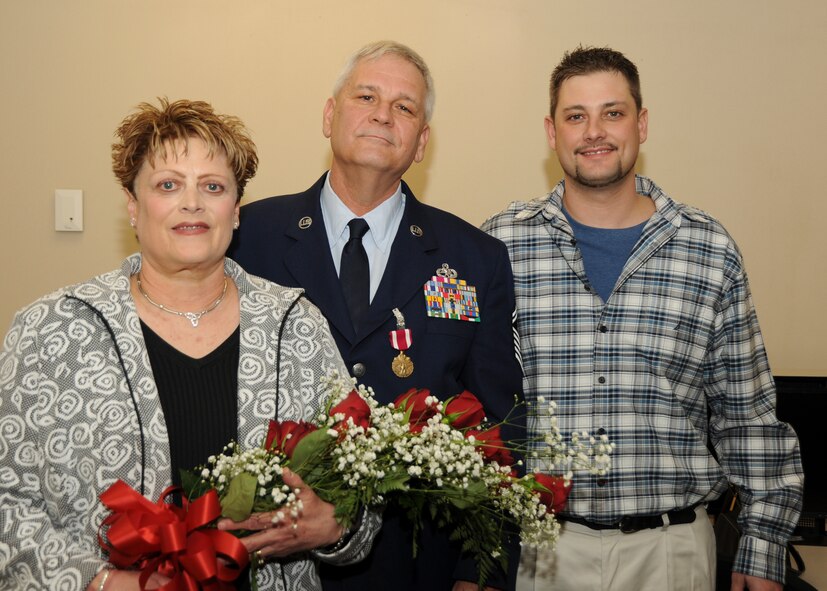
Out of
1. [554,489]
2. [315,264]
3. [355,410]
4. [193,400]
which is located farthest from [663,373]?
[193,400]

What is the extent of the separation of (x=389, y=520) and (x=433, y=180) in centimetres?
170

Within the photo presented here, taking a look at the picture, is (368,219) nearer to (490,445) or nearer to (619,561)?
(490,445)

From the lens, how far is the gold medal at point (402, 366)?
232cm

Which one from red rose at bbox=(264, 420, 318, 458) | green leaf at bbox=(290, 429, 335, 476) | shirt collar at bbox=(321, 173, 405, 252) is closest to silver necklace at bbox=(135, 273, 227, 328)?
red rose at bbox=(264, 420, 318, 458)

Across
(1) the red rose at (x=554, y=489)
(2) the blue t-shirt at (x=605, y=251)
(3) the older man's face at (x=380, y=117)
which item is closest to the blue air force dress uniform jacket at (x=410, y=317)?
(3) the older man's face at (x=380, y=117)

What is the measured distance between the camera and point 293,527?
172cm

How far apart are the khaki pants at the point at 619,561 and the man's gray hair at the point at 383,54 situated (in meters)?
1.40

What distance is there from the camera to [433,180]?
11.8ft

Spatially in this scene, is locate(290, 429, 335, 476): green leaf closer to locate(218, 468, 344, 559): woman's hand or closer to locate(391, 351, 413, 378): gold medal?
locate(218, 468, 344, 559): woman's hand

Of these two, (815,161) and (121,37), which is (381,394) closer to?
(121,37)

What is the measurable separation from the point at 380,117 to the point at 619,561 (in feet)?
4.97

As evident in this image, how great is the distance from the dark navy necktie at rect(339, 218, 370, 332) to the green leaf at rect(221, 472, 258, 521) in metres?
0.75

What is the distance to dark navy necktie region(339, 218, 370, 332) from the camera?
237 cm

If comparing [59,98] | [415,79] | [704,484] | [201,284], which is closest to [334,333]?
[201,284]
